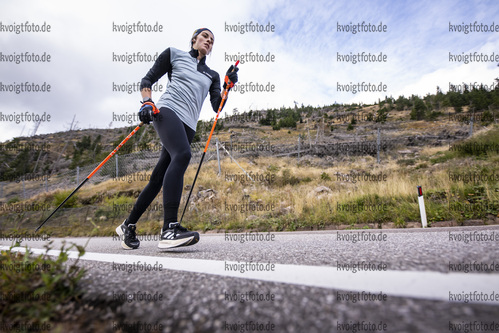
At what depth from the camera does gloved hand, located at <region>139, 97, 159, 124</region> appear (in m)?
2.54

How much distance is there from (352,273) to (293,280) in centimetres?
29

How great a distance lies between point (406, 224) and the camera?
4863mm

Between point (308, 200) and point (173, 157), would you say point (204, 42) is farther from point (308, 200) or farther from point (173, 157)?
point (308, 200)

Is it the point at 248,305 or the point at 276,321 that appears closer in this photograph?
the point at 276,321

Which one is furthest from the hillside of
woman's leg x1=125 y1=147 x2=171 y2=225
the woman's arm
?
the woman's arm

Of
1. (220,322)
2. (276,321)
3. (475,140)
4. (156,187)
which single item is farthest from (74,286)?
(475,140)

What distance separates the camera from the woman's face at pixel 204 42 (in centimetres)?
305

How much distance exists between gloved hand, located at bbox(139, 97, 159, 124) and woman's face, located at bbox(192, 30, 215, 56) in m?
0.97

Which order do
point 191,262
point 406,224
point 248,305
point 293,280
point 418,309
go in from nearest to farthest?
point 418,309 → point 248,305 → point 293,280 → point 191,262 → point 406,224

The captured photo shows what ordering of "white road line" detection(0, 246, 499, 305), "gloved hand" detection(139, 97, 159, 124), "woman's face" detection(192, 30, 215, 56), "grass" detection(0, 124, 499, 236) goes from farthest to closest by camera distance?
"grass" detection(0, 124, 499, 236)
"woman's face" detection(192, 30, 215, 56)
"gloved hand" detection(139, 97, 159, 124)
"white road line" detection(0, 246, 499, 305)

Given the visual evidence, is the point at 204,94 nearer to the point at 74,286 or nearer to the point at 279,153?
the point at 74,286

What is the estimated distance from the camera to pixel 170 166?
8.24ft

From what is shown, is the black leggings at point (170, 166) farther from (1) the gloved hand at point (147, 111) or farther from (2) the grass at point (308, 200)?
(2) the grass at point (308, 200)

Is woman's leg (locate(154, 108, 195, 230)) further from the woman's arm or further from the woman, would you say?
the woman's arm
